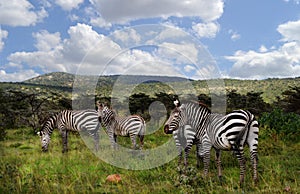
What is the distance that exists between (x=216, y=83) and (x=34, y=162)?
6.88m

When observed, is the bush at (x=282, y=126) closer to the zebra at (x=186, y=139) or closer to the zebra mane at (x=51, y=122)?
the zebra at (x=186, y=139)

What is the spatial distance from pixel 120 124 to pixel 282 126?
6.53m

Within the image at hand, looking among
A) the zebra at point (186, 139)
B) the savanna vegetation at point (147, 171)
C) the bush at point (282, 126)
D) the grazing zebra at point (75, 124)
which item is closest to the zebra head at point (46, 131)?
the grazing zebra at point (75, 124)

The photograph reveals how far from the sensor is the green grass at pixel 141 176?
21.3 ft

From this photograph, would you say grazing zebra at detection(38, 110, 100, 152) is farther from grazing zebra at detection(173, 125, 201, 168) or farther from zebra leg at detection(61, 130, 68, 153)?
grazing zebra at detection(173, 125, 201, 168)

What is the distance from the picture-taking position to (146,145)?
40.3 ft

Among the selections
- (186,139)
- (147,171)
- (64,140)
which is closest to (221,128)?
(186,139)

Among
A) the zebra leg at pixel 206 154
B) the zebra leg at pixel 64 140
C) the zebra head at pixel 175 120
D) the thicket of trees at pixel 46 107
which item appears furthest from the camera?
the thicket of trees at pixel 46 107

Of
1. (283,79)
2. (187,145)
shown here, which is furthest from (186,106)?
(283,79)

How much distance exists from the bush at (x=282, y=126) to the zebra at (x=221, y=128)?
17.3ft

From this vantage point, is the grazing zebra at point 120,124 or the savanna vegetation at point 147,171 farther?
the grazing zebra at point 120,124

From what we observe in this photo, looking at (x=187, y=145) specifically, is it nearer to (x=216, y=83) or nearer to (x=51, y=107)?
(x=216, y=83)

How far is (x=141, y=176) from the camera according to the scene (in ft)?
26.0

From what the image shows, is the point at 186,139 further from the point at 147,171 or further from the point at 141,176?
the point at 141,176
